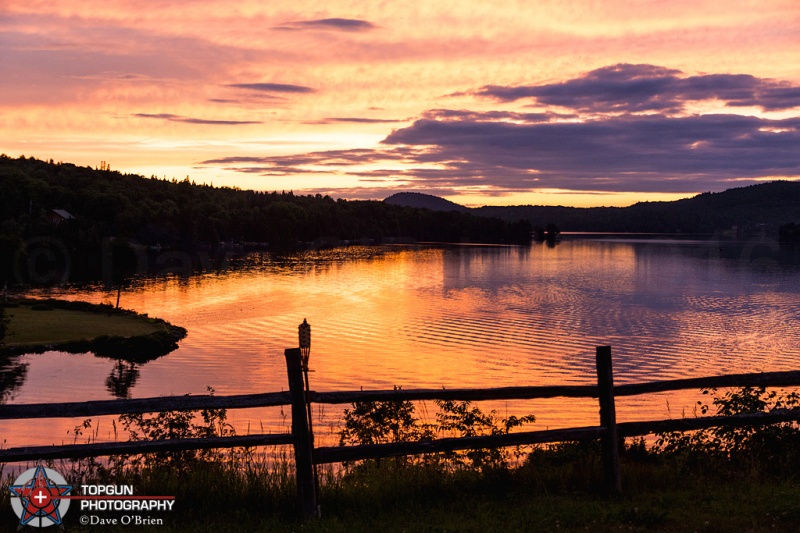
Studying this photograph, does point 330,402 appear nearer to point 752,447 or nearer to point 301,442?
point 301,442

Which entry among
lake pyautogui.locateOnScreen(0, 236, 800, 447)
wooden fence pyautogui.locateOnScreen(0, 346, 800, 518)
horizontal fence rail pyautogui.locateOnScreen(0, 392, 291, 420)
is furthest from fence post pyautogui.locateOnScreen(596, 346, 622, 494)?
horizontal fence rail pyautogui.locateOnScreen(0, 392, 291, 420)

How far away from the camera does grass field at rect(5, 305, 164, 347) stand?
61.3 m

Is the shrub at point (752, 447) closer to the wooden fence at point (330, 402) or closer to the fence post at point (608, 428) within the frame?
the wooden fence at point (330, 402)

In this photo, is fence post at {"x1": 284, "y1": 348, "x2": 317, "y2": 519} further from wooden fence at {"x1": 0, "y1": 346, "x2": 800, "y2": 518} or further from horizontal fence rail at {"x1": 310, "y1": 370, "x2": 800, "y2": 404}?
horizontal fence rail at {"x1": 310, "y1": 370, "x2": 800, "y2": 404}

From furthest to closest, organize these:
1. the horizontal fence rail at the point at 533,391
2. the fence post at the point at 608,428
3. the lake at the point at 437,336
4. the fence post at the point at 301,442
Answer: the lake at the point at 437,336 → the fence post at the point at 608,428 → the horizontal fence rail at the point at 533,391 → the fence post at the point at 301,442

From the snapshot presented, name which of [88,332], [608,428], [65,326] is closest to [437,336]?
[88,332]

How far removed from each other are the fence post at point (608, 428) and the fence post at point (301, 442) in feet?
14.8

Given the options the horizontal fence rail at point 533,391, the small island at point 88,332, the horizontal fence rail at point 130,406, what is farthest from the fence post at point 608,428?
the small island at point 88,332

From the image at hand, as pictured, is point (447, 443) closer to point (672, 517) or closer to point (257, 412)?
point (672, 517)

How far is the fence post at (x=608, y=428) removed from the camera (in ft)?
35.8

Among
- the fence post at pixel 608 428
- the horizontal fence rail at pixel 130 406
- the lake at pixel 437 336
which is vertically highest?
the horizontal fence rail at pixel 130 406

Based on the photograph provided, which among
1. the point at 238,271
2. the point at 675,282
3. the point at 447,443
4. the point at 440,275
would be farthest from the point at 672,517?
the point at 238,271

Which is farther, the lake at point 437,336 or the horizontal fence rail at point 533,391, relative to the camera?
the lake at point 437,336

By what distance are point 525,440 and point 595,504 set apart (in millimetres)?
1325
